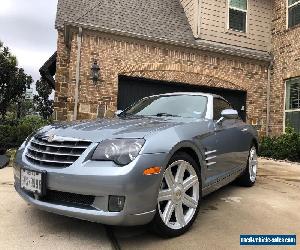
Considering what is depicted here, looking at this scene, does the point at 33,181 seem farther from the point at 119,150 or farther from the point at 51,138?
the point at 119,150

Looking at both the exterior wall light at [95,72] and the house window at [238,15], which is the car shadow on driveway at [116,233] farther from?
the house window at [238,15]

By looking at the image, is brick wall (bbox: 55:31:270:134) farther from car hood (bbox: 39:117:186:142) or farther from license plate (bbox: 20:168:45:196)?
license plate (bbox: 20:168:45:196)

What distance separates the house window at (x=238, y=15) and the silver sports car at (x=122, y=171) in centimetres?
923

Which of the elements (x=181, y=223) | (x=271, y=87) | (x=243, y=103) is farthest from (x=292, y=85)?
(x=181, y=223)

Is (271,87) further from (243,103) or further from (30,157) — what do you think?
(30,157)

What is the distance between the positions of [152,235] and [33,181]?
1090 mm

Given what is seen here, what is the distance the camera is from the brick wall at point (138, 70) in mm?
8992

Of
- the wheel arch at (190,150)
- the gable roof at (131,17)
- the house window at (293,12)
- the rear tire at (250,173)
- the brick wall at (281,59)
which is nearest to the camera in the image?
the wheel arch at (190,150)

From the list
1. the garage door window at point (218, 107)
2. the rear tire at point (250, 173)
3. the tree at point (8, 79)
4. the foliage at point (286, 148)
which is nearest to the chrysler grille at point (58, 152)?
the garage door window at point (218, 107)

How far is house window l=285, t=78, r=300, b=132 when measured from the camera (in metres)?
10.4

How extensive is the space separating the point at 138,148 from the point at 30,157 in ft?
3.42

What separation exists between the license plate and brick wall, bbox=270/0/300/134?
9819 mm

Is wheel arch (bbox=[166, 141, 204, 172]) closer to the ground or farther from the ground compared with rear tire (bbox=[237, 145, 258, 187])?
farther from the ground

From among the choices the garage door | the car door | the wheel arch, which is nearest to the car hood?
the wheel arch
